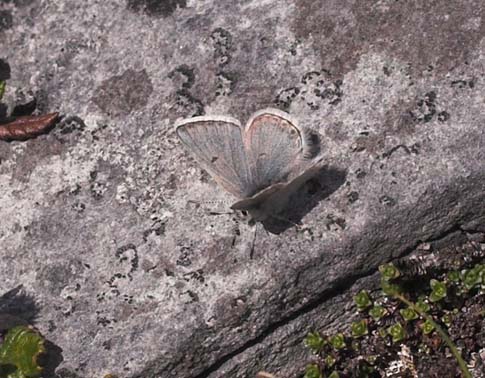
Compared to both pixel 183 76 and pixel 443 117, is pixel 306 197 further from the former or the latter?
pixel 183 76

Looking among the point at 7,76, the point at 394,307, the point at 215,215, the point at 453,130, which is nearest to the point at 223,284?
the point at 215,215

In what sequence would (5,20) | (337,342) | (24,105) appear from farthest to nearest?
1. (5,20)
2. (24,105)
3. (337,342)

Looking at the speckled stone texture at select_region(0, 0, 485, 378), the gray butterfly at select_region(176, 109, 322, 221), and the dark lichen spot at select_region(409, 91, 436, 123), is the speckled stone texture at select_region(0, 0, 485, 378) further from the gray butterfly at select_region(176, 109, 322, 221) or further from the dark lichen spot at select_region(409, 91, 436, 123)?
the gray butterfly at select_region(176, 109, 322, 221)

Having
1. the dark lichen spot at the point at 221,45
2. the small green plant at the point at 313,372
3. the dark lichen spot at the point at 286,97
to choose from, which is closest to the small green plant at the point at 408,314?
the small green plant at the point at 313,372

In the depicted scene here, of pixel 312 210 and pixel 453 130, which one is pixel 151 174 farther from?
pixel 453 130

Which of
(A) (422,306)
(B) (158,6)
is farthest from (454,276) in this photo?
(B) (158,6)

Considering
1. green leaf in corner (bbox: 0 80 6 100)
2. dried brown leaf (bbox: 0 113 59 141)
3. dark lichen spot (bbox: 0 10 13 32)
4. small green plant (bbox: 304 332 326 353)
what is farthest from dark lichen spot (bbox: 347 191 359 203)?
dark lichen spot (bbox: 0 10 13 32)

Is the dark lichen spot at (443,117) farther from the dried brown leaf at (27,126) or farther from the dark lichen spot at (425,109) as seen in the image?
the dried brown leaf at (27,126)
